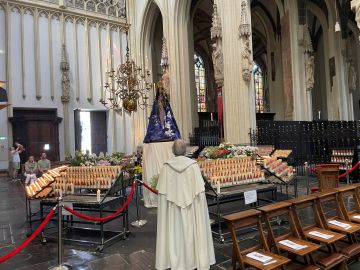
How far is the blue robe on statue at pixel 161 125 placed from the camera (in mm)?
7820

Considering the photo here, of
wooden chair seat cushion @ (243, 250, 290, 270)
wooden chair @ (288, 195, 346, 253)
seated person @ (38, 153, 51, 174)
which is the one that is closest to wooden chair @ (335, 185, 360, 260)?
wooden chair @ (288, 195, 346, 253)

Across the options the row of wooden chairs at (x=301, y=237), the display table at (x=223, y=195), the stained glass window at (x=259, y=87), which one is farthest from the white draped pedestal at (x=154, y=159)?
the stained glass window at (x=259, y=87)

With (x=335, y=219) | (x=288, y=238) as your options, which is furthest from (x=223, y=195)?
(x=335, y=219)

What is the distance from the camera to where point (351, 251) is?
148 inches

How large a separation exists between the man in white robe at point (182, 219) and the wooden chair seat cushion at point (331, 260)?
1.20 metres

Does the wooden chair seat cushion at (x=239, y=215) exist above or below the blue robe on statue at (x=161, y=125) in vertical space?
below

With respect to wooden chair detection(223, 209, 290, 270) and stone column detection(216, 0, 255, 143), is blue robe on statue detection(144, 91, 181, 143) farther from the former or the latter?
stone column detection(216, 0, 255, 143)

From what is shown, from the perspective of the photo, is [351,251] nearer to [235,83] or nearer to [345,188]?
[345,188]

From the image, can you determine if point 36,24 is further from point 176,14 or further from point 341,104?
point 341,104

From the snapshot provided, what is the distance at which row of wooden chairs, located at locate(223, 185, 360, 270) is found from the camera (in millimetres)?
3318

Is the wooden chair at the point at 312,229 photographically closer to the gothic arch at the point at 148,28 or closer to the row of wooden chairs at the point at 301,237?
the row of wooden chairs at the point at 301,237

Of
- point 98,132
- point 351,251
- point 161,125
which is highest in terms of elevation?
point 98,132

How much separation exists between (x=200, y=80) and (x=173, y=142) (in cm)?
2630

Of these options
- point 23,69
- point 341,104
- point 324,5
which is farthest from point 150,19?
point 341,104
